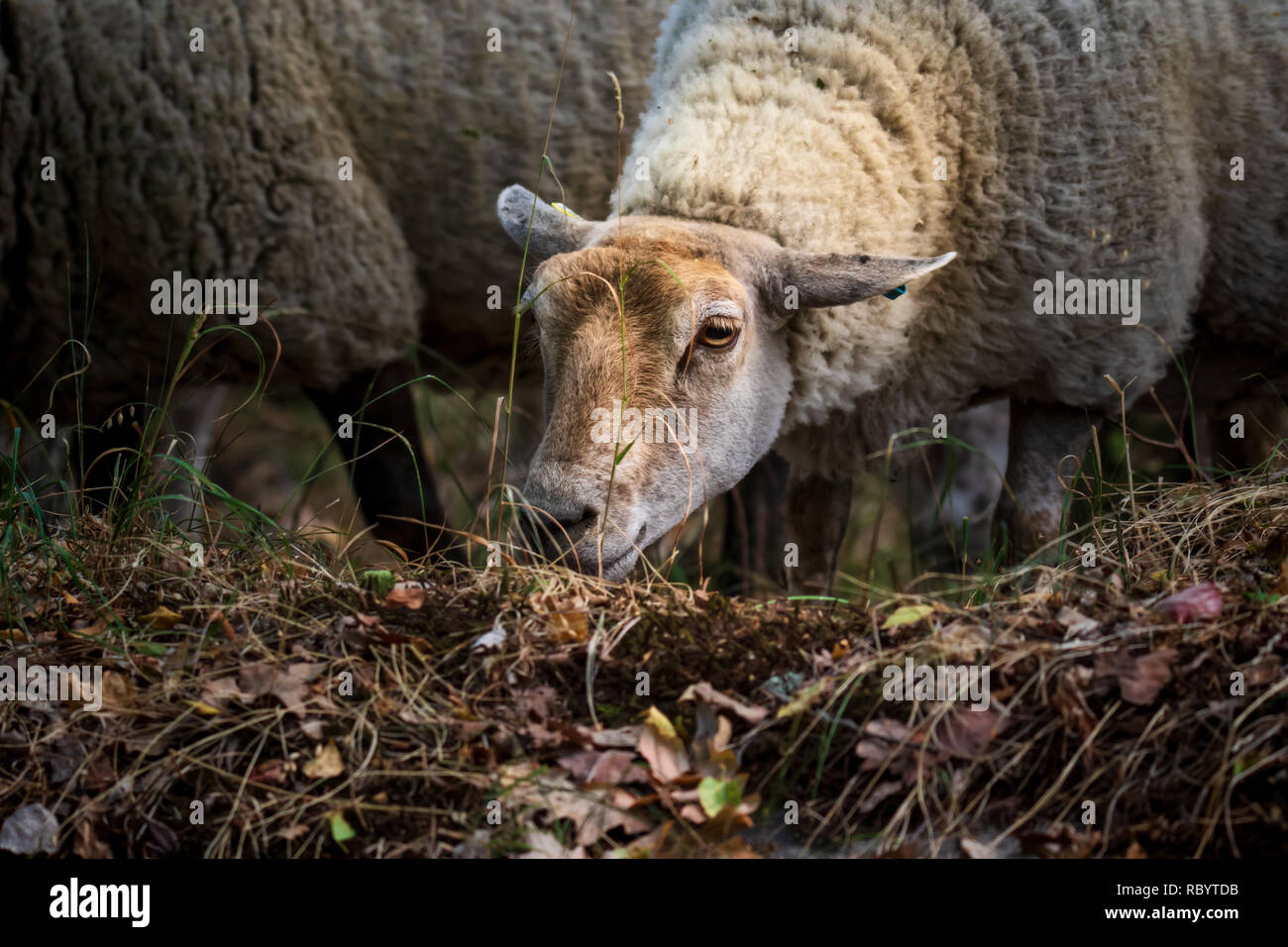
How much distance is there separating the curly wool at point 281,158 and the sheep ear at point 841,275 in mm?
2047

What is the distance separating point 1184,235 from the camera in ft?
12.7

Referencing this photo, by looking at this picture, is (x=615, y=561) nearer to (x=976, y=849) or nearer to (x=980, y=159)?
(x=976, y=849)

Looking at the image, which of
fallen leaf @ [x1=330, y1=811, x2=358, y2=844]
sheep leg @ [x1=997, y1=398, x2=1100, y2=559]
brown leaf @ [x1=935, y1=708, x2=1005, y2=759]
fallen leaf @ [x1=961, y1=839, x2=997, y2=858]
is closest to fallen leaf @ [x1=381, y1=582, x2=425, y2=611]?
fallen leaf @ [x1=330, y1=811, x2=358, y2=844]

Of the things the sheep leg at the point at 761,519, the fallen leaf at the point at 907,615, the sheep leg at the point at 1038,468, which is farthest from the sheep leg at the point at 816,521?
the fallen leaf at the point at 907,615

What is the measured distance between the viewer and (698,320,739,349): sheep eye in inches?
128

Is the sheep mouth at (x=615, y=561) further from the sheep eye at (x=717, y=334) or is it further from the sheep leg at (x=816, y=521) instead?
the sheep leg at (x=816, y=521)

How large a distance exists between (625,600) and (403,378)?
10.4 feet

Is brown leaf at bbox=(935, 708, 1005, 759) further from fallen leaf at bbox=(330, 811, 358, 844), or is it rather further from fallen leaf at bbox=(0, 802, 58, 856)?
fallen leaf at bbox=(0, 802, 58, 856)

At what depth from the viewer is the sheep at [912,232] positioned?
3291 mm

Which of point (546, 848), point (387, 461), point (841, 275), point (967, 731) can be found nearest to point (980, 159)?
point (841, 275)

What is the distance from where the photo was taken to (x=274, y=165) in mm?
4902

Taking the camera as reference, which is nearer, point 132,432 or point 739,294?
point 739,294
